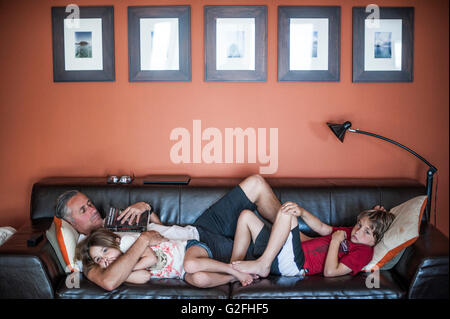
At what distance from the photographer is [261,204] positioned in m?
2.43

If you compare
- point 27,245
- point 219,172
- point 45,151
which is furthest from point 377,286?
point 45,151

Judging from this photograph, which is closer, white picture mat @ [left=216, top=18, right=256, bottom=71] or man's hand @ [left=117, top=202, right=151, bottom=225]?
man's hand @ [left=117, top=202, right=151, bottom=225]

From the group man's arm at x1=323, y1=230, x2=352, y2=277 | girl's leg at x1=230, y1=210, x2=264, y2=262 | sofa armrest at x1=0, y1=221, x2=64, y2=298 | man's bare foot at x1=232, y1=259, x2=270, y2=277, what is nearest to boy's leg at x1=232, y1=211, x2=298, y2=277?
man's bare foot at x1=232, y1=259, x2=270, y2=277

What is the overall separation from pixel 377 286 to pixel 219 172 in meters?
1.40

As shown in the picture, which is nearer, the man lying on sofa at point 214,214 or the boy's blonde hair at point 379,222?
the boy's blonde hair at point 379,222

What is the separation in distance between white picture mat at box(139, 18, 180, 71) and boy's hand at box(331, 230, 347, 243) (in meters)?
1.64

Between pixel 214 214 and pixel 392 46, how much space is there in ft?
6.00

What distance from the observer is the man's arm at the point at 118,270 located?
74.2 inches

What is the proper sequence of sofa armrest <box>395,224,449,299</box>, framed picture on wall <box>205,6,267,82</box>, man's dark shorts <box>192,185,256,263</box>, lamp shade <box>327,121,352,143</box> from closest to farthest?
sofa armrest <box>395,224,449,299</box>
man's dark shorts <box>192,185,256,263</box>
lamp shade <box>327,121,352,143</box>
framed picture on wall <box>205,6,267,82</box>

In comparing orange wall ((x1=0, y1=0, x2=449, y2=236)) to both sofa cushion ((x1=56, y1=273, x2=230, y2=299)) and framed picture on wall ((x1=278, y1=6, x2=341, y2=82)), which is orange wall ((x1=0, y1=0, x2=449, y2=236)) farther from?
sofa cushion ((x1=56, y1=273, x2=230, y2=299))

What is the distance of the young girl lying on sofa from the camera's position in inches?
77.8

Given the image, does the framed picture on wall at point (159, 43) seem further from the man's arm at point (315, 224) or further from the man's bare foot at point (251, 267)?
the man's bare foot at point (251, 267)

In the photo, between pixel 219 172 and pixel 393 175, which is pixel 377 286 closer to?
pixel 393 175

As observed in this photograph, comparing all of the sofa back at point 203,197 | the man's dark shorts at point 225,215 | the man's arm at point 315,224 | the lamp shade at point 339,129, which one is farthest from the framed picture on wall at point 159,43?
the man's arm at point 315,224
